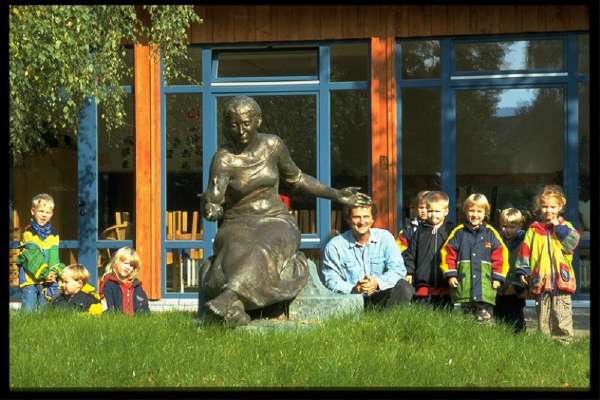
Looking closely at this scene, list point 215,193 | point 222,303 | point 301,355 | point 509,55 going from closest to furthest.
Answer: point 301,355 → point 222,303 → point 215,193 → point 509,55

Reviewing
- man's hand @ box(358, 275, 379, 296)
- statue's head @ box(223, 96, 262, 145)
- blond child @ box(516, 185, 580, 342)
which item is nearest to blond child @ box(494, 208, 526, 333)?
blond child @ box(516, 185, 580, 342)

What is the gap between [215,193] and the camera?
7.30 meters

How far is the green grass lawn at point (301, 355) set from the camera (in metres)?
6.04

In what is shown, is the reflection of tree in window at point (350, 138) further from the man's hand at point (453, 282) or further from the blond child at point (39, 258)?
the man's hand at point (453, 282)

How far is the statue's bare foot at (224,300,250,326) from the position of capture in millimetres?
6820

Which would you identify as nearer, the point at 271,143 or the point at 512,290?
the point at 271,143

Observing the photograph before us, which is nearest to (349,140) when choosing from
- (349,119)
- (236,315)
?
(349,119)

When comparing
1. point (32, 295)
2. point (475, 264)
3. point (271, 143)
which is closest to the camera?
point (271, 143)

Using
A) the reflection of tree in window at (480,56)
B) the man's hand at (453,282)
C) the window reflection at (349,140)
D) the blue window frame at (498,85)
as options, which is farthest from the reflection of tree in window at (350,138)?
the man's hand at (453,282)

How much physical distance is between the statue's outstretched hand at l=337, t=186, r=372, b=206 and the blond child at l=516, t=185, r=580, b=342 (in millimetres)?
1531

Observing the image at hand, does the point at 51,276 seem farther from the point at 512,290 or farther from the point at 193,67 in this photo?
the point at 512,290

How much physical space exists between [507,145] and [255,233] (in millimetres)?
6349

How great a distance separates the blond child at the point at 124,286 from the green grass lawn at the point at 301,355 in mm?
833

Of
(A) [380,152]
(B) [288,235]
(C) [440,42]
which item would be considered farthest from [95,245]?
(B) [288,235]
